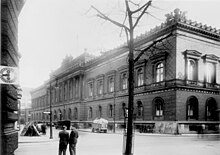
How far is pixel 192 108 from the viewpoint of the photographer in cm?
3412

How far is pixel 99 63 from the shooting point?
52.0 metres

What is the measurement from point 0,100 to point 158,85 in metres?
29.0

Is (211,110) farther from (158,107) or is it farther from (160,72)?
(160,72)

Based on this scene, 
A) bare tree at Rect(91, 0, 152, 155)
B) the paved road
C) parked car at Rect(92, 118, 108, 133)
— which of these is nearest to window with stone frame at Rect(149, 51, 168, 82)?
parked car at Rect(92, 118, 108, 133)

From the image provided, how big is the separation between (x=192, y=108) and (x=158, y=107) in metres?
4.10

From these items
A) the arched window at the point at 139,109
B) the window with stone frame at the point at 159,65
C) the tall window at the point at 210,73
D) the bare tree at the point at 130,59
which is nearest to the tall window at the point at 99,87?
the arched window at the point at 139,109

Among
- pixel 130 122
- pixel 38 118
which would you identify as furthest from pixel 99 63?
pixel 38 118

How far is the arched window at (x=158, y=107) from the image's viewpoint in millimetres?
34656

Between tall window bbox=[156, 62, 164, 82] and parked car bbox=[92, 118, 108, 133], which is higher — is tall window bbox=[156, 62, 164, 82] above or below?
above

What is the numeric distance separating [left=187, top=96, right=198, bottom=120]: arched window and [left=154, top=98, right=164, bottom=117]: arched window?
3098 mm

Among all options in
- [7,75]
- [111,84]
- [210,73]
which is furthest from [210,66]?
[7,75]

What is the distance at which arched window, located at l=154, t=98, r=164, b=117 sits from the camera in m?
34.7

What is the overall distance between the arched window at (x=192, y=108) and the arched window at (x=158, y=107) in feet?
10.2

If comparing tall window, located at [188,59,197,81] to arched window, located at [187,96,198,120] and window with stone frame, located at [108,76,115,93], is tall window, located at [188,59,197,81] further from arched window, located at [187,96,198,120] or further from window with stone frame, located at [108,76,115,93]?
window with stone frame, located at [108,76,115,93]
